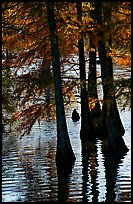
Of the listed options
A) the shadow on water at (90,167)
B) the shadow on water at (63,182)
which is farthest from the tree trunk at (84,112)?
the shadow on water at (63,182)

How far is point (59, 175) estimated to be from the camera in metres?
17.3

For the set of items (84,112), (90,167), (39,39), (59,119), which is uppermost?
(39,39)

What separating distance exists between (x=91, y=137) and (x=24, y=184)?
33.5ft

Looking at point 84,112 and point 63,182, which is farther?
point 84,112

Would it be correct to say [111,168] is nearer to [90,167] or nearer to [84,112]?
[90,167]

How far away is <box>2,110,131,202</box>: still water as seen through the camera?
14.1 metres

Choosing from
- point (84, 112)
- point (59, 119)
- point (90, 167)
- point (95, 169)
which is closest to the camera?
point (95, 169)

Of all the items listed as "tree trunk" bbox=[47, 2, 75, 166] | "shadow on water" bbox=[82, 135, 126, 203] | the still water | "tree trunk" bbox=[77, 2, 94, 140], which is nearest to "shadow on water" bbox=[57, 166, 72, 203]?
the still water

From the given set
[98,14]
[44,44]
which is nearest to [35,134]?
[44,44]

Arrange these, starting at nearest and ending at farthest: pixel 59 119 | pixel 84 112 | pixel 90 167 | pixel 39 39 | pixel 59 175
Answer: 1. pixel 59 175
2. pixel 90 167
3. pixel 59 119
4. pixel 39 39
5. pixel 84 112

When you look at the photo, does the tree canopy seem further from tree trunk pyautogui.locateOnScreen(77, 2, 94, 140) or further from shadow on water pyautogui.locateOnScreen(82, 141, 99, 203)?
shadow on water pyautogui.locateOnScreen(82, 141, 99, 203)

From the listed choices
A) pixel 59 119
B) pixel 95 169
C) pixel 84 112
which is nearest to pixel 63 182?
pixel 95 169

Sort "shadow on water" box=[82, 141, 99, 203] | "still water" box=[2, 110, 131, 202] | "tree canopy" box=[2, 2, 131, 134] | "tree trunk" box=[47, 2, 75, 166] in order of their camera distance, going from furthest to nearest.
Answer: "tree canopy" box=[2, 2, 131, 134], "tree trunk" box=[47, 2, 75, 166], "shadow on water" box=[82, 141, 99, 203], "still water" box=[2, 110, 131, 202]

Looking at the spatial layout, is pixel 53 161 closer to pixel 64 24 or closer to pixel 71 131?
pixel 64 24
